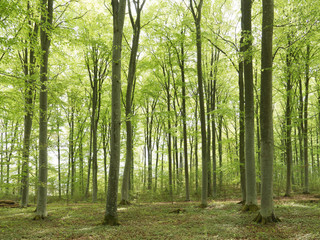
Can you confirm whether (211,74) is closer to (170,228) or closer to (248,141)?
(248,141)

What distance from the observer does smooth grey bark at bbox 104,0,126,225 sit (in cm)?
795

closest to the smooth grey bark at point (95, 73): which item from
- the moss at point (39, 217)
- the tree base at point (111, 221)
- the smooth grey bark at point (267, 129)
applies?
the moss at point (39, 217)

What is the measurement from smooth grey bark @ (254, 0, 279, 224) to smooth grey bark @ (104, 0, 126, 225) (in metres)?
4.94

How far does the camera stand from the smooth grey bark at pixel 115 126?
7.95 m

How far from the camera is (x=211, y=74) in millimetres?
18688

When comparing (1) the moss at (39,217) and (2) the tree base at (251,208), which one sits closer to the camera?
(2) the tree base at (251,208)

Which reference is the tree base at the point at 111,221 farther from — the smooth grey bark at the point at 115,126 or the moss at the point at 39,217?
the moss at the point at 39,217

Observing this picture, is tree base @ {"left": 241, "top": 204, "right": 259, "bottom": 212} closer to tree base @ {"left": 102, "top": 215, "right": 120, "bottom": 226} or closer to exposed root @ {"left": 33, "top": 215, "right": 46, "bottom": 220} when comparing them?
tree base @ {"left": 102, "top": 215, "right": 120, "bottom": 226}

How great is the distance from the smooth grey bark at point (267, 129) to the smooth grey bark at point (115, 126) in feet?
16.2

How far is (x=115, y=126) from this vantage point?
8219mm

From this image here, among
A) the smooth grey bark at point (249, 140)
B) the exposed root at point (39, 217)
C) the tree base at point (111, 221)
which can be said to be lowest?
the exposed root at point (39, 217)

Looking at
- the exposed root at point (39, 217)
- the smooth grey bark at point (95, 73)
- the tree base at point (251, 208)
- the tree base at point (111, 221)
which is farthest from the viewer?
the smooth grey bark at point (95, 73)

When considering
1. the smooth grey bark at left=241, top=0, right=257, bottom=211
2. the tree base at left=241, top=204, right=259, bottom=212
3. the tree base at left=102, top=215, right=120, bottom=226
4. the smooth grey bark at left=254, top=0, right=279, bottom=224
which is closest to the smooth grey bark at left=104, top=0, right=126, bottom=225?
the tree base at left=102, top=215, right=120, bottom=226

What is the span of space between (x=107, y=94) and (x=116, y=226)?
63.8 ft
